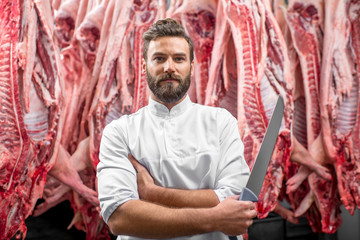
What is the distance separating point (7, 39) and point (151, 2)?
2.58ft

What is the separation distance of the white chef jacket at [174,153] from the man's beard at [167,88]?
2.2 inches

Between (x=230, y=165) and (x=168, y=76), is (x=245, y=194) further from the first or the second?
(x=168, y=76)

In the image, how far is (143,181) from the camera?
32.5 inches

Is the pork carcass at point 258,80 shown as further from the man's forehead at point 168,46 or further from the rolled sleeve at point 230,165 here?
the man's forehead at point 168,46

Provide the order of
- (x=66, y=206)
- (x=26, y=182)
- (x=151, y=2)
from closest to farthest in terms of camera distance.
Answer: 1. (x=26, y=182)
2. (x=151, y=2)
3. (x=66, y=206)

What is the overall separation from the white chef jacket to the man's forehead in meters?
0.15

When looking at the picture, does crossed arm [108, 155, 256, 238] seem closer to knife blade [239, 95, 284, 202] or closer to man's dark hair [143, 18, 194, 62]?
knife blade [239, 95, 284, 202]

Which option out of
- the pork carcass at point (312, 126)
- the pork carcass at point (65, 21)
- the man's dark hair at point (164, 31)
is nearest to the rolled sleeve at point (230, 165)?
the man's dark hair at point (164, 31)

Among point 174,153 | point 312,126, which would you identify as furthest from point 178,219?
point 312,126

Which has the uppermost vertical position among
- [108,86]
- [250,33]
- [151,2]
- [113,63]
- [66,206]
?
[151,2]

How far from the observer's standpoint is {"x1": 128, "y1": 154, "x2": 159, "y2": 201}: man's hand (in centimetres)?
81

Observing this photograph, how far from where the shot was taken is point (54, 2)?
201cm

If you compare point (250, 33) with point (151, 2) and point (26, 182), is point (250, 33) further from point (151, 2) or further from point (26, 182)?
point (26, 182)

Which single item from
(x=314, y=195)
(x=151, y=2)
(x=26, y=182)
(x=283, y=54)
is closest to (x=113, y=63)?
(x=151, y=2)
